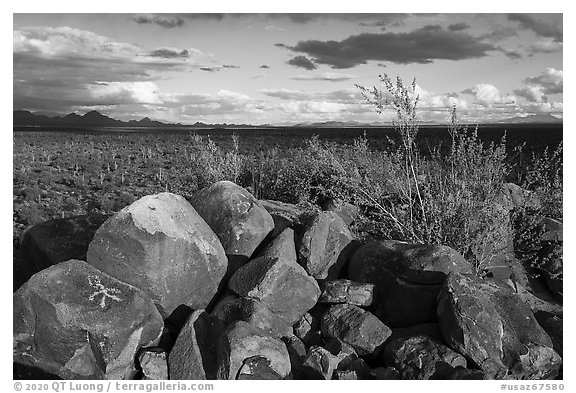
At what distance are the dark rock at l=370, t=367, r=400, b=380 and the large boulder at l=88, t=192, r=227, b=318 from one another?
1583mm

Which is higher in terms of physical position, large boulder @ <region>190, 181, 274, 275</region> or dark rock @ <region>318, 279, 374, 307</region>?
large boulder @ <region>190, 181, 274, 275</region>

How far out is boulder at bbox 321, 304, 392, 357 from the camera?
4.35m

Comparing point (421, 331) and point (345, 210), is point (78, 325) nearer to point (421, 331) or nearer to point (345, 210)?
point (421, 331)

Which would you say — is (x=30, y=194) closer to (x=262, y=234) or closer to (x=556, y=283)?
(x=262, y=234)

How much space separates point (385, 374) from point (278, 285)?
1.08 m

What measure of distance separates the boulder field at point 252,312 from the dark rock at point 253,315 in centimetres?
1

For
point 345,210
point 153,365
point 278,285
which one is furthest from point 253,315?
point 345,210

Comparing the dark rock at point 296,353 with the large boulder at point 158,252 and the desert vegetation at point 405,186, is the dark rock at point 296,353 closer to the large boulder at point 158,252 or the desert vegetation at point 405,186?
the large boulder at point 158,252

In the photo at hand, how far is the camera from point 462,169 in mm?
6199

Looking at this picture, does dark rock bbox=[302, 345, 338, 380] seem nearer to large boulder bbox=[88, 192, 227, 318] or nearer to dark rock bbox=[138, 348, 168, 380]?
dark rock bbox=[138, 348, 168, 380]

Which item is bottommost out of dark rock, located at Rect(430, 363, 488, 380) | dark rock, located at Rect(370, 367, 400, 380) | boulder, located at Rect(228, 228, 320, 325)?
dark rock, located at Rect(370, 367, 400, 380)

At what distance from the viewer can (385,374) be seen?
4125 millimetres

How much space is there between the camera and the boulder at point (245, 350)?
12.9ft

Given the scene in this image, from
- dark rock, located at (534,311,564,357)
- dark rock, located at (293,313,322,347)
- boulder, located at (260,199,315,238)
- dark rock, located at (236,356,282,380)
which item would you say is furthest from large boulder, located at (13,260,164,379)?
dark rock, located at (534,311,564,357)
